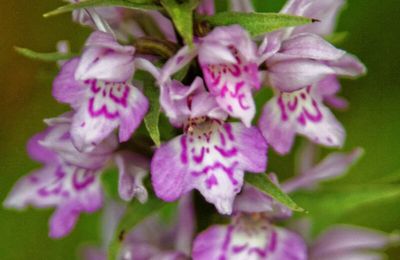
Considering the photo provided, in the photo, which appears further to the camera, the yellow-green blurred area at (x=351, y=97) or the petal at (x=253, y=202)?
the yellow-green blurred area at (x=351, y=97)

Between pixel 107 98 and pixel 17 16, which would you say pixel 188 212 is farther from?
pixel 17 16

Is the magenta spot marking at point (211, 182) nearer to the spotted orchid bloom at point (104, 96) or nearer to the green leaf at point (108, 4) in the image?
the spotted orchid bloom at point (104, 96)

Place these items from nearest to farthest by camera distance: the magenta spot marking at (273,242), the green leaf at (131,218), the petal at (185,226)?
the green leaf at (131,218)
the magenta spot marking at (273,242)
the petal at (185,226)

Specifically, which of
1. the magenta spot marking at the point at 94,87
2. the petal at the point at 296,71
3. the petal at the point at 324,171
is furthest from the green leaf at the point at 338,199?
the magenta spot marking at the point at 94,87

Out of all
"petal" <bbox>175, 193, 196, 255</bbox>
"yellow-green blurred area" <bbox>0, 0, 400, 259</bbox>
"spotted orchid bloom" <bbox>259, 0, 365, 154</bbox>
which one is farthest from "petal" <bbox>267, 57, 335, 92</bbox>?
"yellow-green blurred area" <bbox>0, 0, 400, 259</bbox>

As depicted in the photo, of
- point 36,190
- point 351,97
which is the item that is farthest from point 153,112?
point 351,97

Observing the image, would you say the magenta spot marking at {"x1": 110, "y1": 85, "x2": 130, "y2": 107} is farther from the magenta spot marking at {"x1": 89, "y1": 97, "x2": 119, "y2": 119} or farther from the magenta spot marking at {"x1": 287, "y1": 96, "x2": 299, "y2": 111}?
the magenta spot marking at {"x1": 287, "y1": 96, "x2": 299, "y2": 111}
